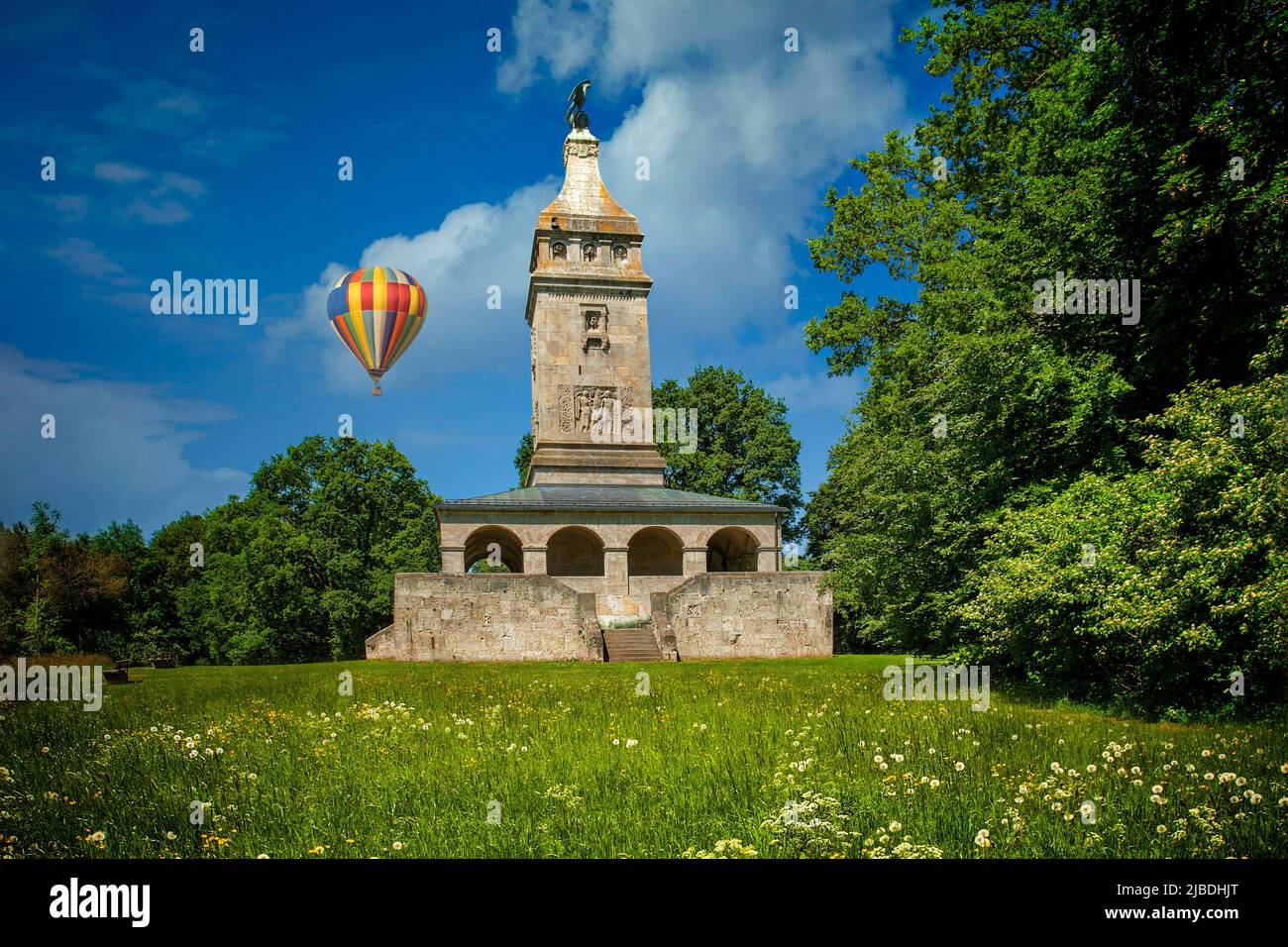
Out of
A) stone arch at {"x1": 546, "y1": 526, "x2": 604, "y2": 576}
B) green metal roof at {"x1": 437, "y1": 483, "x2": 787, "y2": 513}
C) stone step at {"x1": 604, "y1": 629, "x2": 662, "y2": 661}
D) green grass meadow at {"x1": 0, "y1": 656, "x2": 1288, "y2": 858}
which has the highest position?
green metal roof at {"x1": 437, "y1": 483, "x2": 787, "y2": 513}

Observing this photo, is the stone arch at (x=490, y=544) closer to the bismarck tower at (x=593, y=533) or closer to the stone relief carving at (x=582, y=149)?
the bismarck tower at (x=593, y=533)

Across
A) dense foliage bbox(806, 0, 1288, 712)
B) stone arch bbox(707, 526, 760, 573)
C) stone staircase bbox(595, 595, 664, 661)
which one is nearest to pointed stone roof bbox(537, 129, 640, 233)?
stone arch bbox(707, 526, 760, 573)

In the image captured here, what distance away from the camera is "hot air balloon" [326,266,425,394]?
2883 centimetres

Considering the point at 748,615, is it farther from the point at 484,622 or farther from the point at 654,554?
the point at 654,554

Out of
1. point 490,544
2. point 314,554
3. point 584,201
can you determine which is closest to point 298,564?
point 314,554

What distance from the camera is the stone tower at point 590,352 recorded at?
3928cm

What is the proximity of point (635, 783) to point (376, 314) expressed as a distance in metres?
24.7

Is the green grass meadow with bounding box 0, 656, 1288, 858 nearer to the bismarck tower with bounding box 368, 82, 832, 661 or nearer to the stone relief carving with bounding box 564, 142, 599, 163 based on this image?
the bismarck tower with bounding box 368, 82, 832, 661

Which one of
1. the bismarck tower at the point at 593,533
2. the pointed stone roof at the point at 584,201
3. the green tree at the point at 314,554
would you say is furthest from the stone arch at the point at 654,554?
the pointed stone roof at the point at 584,201

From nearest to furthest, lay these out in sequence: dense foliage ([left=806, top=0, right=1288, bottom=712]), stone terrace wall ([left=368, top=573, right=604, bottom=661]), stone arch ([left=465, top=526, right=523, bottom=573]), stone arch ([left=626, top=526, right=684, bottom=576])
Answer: dense foliage ([left=806, top=0, right=1288, bottom=712]) → stone terrace wall ([left=368, top=573, right=604, bottom=661]) → stone arch ([left=465, top=526, right=523, bottom=573]) → stone arch ([left=626, top=526, right=684, bottom=576])

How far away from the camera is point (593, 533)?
111ft

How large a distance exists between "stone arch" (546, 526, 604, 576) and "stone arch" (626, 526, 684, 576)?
1.64m
